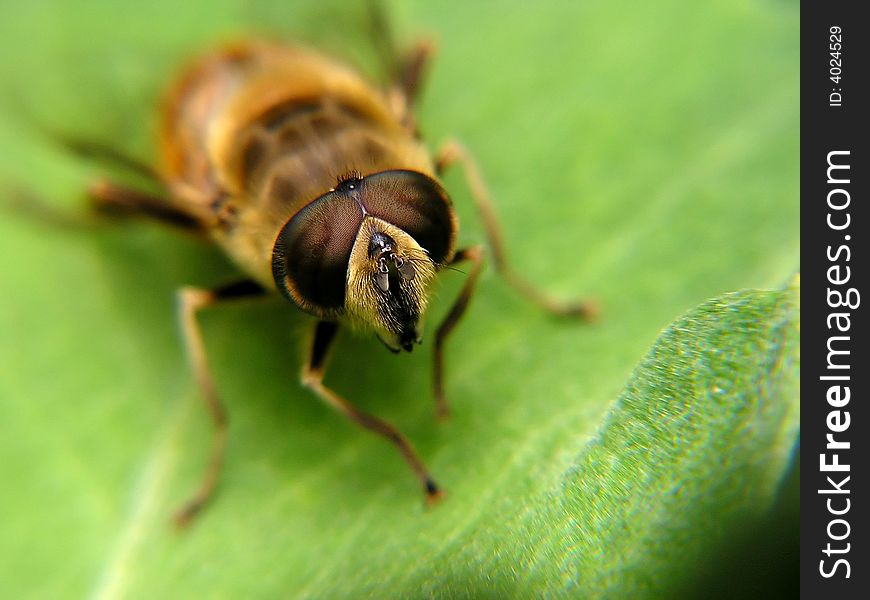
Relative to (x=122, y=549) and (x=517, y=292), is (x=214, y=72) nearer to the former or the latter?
(x=517, y=292)

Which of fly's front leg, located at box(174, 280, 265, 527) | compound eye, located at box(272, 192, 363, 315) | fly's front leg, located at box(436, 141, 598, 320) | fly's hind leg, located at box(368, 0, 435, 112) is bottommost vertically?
fly's front leg, located at box(174, 280, 265, 527)

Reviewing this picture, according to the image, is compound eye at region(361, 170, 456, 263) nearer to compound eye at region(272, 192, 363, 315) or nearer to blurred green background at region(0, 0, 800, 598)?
compound eye at region(272, 192, 363, 315)

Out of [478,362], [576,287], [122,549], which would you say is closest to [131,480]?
[122,549]

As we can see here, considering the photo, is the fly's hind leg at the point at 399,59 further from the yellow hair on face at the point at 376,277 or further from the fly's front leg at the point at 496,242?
the yellow hair on face at the point at 376,277

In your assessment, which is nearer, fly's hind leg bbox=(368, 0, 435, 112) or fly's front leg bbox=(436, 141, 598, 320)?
fly's front leg bbox=(436, 141, 598, 320)

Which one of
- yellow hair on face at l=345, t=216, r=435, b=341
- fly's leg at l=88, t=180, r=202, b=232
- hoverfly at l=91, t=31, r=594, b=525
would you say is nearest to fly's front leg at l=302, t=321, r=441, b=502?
hoverfly at l=91, t=31, r=594, b=525

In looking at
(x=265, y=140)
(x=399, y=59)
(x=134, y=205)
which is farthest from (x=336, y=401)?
(x=399, y=59)
